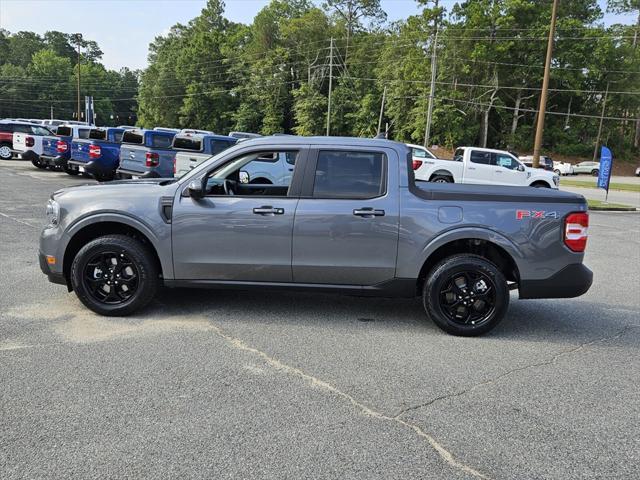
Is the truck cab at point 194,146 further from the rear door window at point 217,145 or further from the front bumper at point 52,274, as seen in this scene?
the front bumper at point 52,274

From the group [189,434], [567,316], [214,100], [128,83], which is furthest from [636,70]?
[128,83]

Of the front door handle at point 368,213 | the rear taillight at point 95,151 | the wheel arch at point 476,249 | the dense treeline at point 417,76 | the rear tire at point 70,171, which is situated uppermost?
the dense treeline at point 417,76

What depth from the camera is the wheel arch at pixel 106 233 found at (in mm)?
5156

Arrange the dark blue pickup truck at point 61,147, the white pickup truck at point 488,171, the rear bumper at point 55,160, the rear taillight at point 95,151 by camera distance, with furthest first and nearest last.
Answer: the white pickup truck at point 488,171 → the dark blue pickup truck at point 61,147 → the rear bumper at point 55,160 → the rear taillight at point 95,151

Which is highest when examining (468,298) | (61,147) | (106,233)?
(61,147)

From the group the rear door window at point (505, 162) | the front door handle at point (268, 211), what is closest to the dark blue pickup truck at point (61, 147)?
the rear door window at point (505, 162)

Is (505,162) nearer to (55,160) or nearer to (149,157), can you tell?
(149,157)

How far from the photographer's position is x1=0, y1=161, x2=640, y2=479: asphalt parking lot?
9.73ft

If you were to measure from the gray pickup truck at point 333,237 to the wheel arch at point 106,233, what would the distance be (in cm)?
1

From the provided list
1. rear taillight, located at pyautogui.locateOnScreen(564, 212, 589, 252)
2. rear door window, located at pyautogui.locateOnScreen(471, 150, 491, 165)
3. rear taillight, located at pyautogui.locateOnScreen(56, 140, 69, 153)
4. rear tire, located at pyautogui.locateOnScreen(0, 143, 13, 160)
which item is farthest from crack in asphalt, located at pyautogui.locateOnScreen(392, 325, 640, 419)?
rear tire, located at pyautogui.locateOnScreen(0, 143, 13, 160)

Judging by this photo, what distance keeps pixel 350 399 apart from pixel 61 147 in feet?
62.3

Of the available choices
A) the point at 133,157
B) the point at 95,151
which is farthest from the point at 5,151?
the point at 133,157

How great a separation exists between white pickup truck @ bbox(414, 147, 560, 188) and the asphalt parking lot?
49.4 ft

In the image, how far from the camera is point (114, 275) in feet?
17.2
